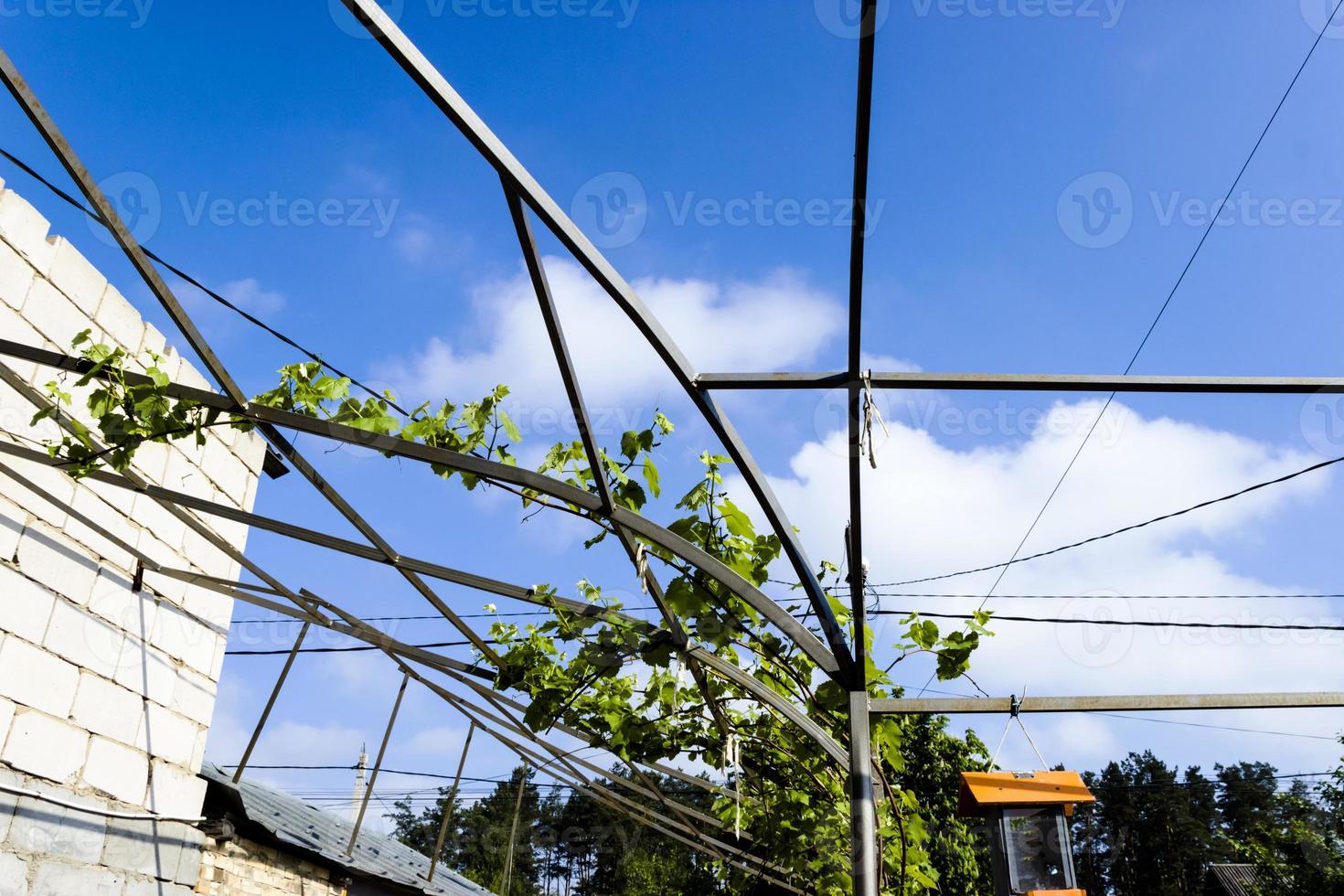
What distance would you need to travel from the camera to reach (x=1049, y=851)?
3.83 metres

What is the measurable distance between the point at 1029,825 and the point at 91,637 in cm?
415

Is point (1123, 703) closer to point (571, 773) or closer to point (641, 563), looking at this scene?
point (641, 563)

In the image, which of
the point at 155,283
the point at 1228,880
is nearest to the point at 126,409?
the point at 155,283

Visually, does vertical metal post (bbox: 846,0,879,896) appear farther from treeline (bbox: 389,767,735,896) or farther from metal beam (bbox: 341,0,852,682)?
treeline (bbox: 389,767,735,896)

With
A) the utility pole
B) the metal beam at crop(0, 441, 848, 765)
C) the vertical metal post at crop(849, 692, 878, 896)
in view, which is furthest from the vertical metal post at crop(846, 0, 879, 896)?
the utility pole

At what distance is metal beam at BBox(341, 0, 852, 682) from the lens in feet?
5.81

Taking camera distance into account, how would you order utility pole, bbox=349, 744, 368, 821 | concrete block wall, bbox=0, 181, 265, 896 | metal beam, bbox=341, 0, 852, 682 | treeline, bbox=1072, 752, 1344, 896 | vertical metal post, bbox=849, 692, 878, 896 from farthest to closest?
1. treeline, bbox=1072, 752, 1344, 896
2. utility pole, bbox=349, 744, 368, 821
3. concrete block wall, bbox=0, 181, 265, 896
4. vertical metal post, bbox=849, 692, 878, 896
5. metal beam, bbox=341, 0, 852, 682

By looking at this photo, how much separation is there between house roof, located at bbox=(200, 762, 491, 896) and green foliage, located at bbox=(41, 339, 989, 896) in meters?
3.02

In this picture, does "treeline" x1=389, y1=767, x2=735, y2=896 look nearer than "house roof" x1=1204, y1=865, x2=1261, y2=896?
No

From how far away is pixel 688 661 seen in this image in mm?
3180

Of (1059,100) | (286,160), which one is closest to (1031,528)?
(1059,100)

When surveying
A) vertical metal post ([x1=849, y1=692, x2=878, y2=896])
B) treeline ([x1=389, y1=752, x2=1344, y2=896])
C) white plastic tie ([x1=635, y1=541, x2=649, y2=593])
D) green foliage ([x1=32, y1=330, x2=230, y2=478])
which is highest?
treeline ([x1=389, y1=752, x2=1344, y2=896])

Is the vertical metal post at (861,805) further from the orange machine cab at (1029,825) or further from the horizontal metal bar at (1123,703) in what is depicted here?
the orange machine cab at (1029,825)

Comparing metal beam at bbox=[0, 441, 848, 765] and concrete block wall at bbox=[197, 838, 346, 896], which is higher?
metal beam at bbox=[0, 441, 848, 765]
